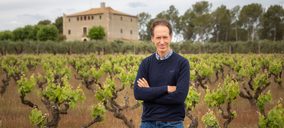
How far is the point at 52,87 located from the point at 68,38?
78.5 metres

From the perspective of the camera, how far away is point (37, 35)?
74.3m

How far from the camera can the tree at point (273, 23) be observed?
239ft

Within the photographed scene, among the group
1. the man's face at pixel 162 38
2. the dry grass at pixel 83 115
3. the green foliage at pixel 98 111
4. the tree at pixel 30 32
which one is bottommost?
the dry grass at pixel 83 115

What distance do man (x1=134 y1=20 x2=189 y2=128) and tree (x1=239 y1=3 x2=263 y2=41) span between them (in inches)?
2985

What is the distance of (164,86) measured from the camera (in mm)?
4082

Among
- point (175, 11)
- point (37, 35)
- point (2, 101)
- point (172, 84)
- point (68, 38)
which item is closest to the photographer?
point (172, 84)

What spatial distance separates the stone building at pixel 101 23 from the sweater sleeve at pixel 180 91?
78563mm

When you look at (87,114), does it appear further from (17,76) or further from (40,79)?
(17,76)

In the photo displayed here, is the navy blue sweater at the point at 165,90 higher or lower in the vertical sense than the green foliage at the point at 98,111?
higher

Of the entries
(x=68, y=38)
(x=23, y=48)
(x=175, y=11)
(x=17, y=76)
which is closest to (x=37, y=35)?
(x=68, y=38)

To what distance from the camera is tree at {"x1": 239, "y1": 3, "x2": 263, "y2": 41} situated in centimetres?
7662

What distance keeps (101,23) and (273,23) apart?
3384 cm

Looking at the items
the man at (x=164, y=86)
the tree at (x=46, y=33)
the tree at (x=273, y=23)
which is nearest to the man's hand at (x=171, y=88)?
the man at (x=164, y=86)

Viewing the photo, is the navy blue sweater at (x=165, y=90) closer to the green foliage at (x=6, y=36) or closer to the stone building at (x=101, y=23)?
the stone building at (x=101, y=23)
